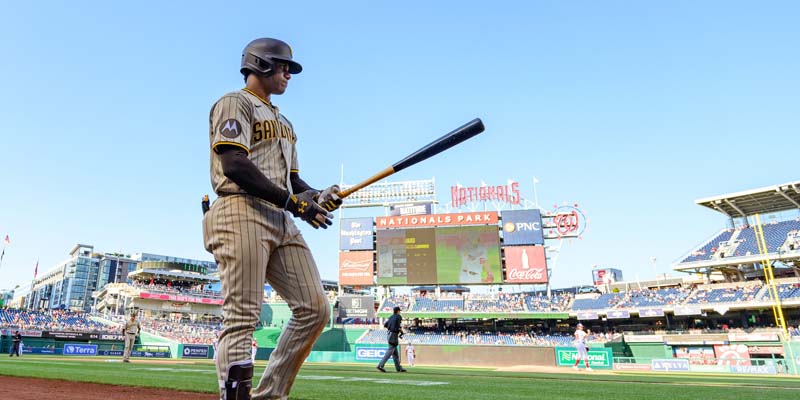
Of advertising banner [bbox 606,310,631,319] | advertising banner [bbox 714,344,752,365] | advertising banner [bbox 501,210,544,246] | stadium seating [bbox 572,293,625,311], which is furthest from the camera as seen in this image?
advertising banner [bbox 501,210,544,246]

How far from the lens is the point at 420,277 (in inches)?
1449

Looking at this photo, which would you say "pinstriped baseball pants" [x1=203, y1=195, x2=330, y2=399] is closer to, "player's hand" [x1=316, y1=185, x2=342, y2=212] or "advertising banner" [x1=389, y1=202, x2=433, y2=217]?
"player's hand" [x1=316, y1=185, x2=342, y2=212]

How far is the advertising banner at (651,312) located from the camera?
31672 millimetres

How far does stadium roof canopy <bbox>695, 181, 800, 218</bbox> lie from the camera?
33.3 meters

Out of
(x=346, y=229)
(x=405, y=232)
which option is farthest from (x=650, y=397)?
(x=346, y=229)

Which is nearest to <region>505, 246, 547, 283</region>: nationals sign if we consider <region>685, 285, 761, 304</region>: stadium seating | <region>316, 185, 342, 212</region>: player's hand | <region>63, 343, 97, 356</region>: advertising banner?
<region>685, 285, 761, 304</region>: stadium seating

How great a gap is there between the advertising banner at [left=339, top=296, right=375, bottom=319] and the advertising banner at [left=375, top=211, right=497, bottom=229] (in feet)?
25.9

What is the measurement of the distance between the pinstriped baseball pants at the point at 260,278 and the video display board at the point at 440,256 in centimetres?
3423

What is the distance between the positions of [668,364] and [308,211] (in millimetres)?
25074

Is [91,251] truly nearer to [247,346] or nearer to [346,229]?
[346,229]

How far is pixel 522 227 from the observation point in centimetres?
3697

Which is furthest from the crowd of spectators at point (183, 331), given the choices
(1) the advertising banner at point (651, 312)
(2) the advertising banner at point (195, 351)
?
(1) the advertising banner at point (651, 312)

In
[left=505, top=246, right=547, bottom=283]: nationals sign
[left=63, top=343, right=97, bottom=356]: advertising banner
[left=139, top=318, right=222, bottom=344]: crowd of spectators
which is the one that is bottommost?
[left=63, top=343, right=97, bottom=356]: advertising banner

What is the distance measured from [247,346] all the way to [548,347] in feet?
93.5
